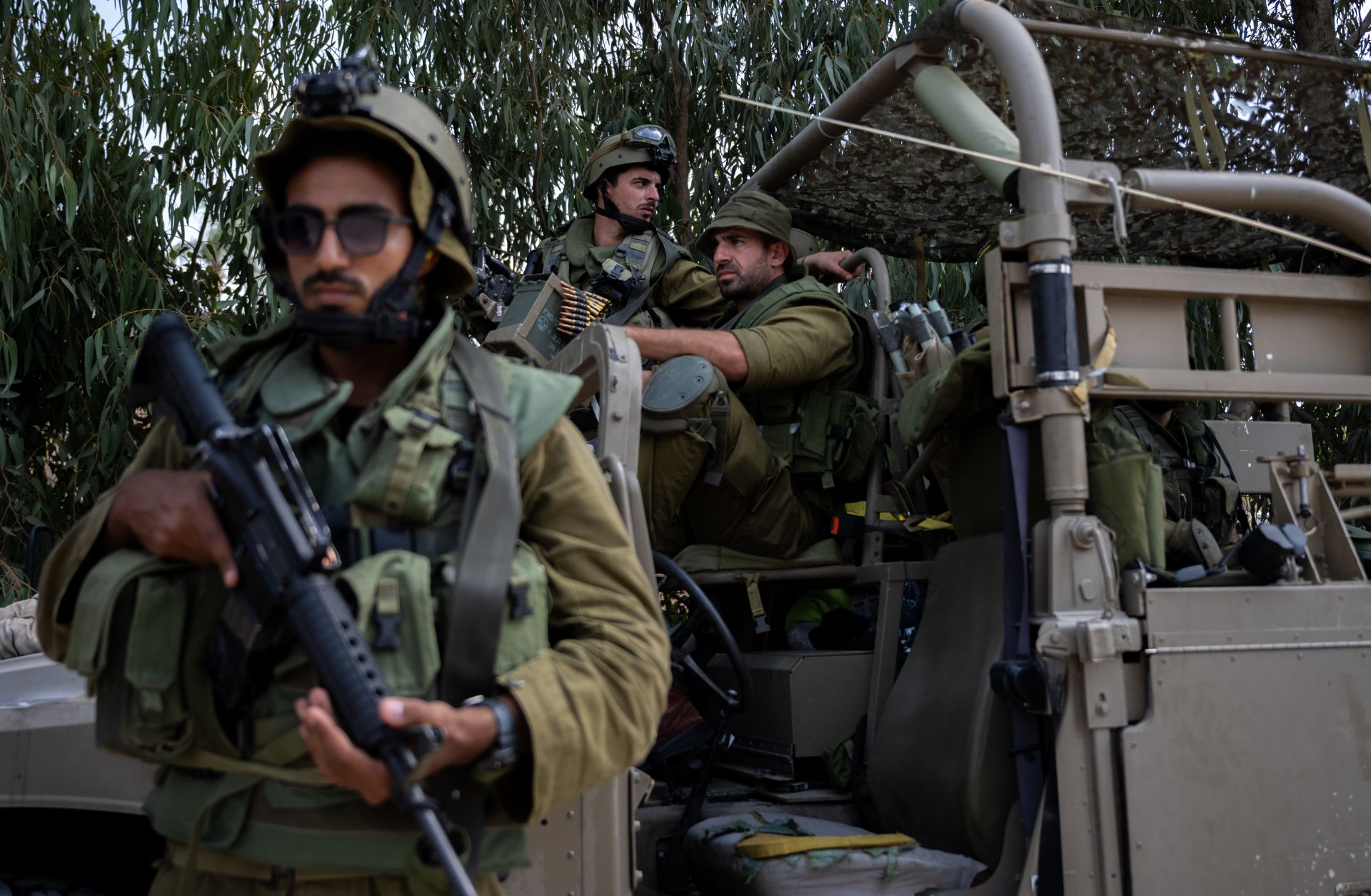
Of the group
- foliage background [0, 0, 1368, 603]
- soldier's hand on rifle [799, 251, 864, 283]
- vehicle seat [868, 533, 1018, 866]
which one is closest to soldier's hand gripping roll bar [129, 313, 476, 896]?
vehicle seat [868, 533, 1018, 866]

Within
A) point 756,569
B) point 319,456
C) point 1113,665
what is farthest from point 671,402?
point 319,456

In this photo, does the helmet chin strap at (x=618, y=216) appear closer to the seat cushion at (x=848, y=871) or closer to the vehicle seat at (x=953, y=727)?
the vehicle seat at (x=953, y=727)

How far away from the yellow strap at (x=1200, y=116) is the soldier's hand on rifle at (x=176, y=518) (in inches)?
116

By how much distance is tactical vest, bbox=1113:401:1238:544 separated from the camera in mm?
3818

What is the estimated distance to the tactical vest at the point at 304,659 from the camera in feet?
6.00

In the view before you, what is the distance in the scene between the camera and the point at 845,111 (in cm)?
416

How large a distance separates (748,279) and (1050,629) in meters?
2.15

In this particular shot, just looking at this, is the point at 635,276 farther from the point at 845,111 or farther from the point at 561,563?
the point at 561,563

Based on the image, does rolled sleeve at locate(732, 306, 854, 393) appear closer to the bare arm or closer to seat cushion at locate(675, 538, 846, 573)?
the bare arm

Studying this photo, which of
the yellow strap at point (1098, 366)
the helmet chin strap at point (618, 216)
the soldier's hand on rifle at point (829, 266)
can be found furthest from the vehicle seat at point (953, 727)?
the helmet chin strap at point (618, 216)

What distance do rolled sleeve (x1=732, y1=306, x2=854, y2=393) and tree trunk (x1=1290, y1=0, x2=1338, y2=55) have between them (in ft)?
16.9

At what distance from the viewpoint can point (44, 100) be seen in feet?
20.5

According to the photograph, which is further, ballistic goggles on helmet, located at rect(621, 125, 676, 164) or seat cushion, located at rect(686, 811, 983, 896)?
ballistic goggles on helmet, located at rect(621, 125, 676, 164)

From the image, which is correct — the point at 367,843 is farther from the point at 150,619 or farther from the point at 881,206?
the point at 881,206
